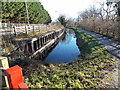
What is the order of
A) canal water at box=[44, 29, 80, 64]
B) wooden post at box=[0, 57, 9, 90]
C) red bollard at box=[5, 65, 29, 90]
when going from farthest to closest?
canal water at box=[44, 29, 80, 64], wooden post at box=[0, 57, 9, 90], red bollard at box=[5, 65, 29, 90]

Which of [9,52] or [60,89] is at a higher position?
[9,52]

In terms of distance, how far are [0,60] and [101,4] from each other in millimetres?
40528

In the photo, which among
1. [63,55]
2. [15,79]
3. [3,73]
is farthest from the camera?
[63,55]

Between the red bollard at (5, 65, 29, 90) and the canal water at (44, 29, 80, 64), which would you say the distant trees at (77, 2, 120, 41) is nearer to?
the canal water at (44, 29, 80, 64)

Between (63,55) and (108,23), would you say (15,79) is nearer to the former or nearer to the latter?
(63,55)

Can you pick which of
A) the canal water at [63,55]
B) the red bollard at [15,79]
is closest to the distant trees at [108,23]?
the canal water at [63,55]

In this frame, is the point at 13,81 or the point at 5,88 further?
the point at 5,88

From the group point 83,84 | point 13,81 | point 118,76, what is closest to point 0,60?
point 13,81

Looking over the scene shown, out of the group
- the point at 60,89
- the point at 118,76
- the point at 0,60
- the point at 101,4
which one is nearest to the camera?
the point at 0,60

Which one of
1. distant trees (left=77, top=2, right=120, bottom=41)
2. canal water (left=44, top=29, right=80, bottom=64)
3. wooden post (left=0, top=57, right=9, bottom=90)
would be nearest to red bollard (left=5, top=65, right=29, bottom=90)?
wooden post (left=0, top=57, right=9, bottom=90)

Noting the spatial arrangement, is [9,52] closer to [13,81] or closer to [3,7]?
[13,81]

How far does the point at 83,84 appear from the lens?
3.32 meters

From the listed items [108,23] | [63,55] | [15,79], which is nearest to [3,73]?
[15,79]

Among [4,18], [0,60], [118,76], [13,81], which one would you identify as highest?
[4,18]
